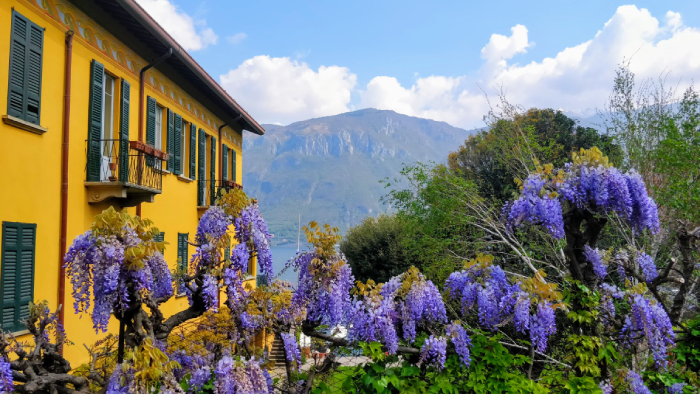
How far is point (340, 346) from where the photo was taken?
162 inches

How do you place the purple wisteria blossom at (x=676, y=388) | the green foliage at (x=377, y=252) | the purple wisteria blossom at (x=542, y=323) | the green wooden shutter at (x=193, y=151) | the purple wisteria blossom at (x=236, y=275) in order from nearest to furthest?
the purple wisteria blossom at (x=542, y=323)
the purple wisteria blossom at (x=236, y=275)
the purple wisteria blossom at (x=676, y=388)
the green wooden shutter at (x=193, y=151)
the green foliage at (x=377, y=252)

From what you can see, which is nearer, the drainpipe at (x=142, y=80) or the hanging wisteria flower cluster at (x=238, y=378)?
the hanging wisteria flower cluster at (x=238, y=378)

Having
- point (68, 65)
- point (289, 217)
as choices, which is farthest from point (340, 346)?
point (289, 217)

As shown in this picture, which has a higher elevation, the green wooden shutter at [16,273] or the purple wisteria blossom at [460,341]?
the green wooden shutter at [16,273]

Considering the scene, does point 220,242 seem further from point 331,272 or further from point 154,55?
point 154,55

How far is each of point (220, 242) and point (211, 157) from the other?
448 inches

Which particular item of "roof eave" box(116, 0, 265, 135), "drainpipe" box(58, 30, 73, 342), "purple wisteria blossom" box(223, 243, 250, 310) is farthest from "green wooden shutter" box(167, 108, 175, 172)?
"purple wisteria blossom" box(223, 243, 250, 310)

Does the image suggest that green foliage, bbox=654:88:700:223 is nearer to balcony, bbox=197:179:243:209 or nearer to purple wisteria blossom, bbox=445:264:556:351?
purple wisteria blossom, bbox=445:264:556:351

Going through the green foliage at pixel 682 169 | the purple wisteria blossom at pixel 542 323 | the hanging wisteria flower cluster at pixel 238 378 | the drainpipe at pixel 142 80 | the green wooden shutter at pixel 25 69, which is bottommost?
the hanging wisteria flower cluster at pixel 238 378

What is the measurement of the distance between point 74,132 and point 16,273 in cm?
241

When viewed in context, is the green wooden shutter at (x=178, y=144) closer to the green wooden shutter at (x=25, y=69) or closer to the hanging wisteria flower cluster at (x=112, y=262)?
the green wooden shutter at (x=25, y=69)

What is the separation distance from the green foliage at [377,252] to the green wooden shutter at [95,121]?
51.5 feet

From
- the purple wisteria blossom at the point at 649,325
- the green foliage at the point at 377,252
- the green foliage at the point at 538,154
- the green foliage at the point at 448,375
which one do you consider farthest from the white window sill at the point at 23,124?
the green foliage at the point at 377,252

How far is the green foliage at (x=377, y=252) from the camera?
22828 mm
